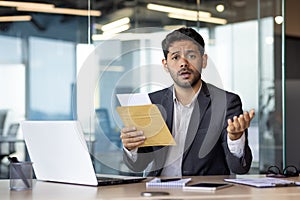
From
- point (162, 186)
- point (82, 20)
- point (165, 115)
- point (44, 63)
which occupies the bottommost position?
point (162, 186)

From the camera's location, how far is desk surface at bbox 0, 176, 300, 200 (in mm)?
1938

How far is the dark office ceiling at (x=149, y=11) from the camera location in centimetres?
598

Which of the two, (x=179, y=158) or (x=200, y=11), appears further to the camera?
(x=200, y=11)

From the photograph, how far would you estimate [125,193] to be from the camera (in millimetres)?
2020

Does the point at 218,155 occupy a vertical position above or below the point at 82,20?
below

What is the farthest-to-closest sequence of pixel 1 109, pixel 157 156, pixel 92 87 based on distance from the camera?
pixel 1 109 < pixel 92 87 < pixel 157 156

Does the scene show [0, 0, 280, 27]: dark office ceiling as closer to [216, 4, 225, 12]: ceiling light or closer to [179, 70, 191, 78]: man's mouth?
[216, 4, 225, 12]: ceiling light

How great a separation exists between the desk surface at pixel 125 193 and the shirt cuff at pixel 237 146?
0.32 m

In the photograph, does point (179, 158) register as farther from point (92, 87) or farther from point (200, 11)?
point (200, 11)

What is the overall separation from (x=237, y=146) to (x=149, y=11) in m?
3.74

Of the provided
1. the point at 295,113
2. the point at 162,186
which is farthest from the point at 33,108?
the point at 162,186

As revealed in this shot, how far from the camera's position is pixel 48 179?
236cm

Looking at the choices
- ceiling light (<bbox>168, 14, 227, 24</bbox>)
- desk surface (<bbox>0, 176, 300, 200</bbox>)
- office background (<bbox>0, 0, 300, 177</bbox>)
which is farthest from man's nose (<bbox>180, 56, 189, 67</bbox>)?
ceiling light (<bbox>168, 14, 227, 24</bbox>)

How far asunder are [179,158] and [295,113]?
3.88m
